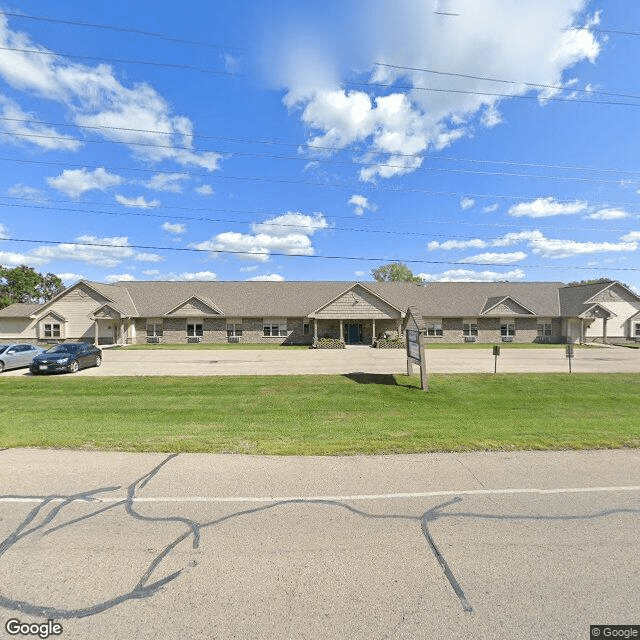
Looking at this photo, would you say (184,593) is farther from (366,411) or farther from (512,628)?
(366,411)

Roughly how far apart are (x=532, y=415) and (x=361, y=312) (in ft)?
75.5

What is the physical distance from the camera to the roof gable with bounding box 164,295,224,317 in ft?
113

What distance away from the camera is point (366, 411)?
34.4 feet

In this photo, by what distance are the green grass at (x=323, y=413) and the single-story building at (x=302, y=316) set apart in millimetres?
18332

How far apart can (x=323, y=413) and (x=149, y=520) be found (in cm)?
633

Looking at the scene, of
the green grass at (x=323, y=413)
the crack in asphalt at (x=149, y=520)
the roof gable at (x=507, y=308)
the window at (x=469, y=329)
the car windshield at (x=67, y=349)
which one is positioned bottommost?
the green grass at (x=323, y=413)

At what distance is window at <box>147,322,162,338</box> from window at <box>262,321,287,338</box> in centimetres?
1025

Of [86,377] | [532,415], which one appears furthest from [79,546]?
[86,377]

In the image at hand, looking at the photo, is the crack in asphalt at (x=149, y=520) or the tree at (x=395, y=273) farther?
the tree at (x=395, y=273)

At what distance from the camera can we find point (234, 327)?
35.1m

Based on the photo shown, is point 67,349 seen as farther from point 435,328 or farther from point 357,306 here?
point 435,328

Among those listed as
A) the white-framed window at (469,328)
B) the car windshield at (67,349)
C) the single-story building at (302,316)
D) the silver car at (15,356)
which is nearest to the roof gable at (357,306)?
the single-story building at (302,316)

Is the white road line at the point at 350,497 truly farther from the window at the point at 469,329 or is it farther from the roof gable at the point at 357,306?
the window at the point at 469,329

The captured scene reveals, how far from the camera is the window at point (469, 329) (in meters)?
35.9
